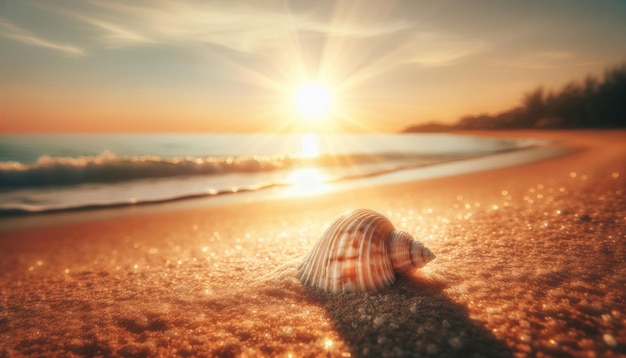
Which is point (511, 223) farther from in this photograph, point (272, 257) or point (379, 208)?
point (272, 257)

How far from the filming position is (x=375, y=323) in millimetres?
1845

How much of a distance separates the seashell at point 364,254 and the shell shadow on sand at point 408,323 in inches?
3.2

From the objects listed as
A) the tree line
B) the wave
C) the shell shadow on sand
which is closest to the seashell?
the shell shadow on sand

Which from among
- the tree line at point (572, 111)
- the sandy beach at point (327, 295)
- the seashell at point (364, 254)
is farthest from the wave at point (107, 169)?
the tree line at point (572, 111)

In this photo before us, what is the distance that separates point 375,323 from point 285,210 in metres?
4.83

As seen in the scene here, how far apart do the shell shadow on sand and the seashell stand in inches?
3.2

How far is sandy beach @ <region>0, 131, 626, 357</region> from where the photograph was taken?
1.75 m

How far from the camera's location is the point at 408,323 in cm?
182

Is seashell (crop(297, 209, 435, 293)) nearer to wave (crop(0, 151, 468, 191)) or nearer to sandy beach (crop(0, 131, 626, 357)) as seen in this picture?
sandy beach (crop(0, 131, 626, 357))

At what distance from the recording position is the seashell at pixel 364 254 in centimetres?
213

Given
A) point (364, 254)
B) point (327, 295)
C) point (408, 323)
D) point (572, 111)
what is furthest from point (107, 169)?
point (572, 111)

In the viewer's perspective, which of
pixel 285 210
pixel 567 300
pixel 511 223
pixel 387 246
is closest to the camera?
pixel 567 300

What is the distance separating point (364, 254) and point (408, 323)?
482 millimetres

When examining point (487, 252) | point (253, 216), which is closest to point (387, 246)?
point (487, 252)
